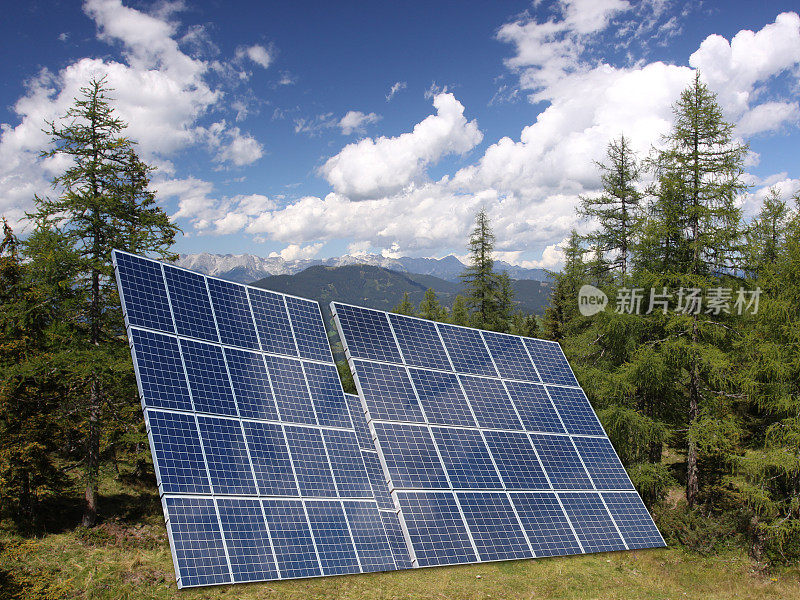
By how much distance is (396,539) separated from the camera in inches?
436

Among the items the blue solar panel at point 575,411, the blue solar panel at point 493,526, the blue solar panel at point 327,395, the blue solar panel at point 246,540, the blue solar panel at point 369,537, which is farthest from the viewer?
the blue solar panel at point 575,411

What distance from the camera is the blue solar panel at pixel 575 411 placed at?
53.8ft

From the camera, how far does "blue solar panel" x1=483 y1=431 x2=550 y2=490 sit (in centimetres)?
1366

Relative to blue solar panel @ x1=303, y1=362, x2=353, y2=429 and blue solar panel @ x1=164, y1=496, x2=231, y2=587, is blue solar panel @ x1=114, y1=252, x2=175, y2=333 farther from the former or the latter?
blue solar panel @ x1=164, y1=496, x2=231, y2=587

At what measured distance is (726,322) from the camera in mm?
19031

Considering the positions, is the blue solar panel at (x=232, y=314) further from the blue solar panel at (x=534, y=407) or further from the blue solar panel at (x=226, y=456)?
the blue solar panel at (x=534, y=407)

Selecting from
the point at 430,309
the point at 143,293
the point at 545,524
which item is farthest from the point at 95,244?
the point at 430,309

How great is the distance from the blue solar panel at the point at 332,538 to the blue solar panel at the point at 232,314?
15.3ft

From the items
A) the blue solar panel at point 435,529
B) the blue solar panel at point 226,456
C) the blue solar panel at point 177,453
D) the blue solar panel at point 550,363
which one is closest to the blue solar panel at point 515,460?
the blue solar panel at point 435,529

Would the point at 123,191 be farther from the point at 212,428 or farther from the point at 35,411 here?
the point at 212,428

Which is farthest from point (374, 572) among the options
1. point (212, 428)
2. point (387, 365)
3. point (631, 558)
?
point (631, 558)

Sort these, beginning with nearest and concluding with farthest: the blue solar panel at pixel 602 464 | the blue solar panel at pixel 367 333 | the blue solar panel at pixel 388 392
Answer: the blue solar panel at pixel 388 392 → the blue solar panel at pixel 367 333 → the blue solar panel at pixel 602 464

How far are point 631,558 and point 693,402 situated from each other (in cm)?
786

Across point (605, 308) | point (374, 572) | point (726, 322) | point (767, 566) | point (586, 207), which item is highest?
point (586, 207)
